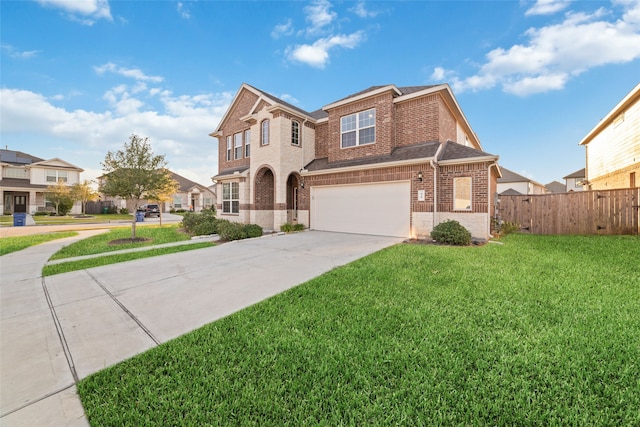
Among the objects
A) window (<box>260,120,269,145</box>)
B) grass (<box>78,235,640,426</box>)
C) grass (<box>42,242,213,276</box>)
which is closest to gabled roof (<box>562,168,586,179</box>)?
grass (<box>78,235,640,426</box>)

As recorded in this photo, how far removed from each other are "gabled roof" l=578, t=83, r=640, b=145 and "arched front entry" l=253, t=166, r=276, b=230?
60.3 ft

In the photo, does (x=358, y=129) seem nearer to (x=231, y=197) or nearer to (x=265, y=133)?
(x=265, y=133)

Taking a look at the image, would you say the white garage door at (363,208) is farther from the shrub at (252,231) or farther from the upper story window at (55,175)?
the upper story window at (55,175)

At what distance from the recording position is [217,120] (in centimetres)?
1920

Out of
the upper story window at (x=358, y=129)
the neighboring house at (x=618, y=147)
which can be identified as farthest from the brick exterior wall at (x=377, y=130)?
the neighboring house at (x=618, y=147)

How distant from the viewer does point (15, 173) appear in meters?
28.8

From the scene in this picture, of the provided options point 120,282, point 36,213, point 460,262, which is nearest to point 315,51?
point 460,262

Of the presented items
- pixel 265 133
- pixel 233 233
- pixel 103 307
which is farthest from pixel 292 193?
pixel 103 307

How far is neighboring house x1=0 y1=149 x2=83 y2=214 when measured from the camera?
92.4 ft

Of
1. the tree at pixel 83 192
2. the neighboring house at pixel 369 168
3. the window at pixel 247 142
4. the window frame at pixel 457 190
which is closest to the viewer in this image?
the window frame at pixel 457 190

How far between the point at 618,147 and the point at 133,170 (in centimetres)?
2544

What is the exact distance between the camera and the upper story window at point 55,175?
2997cm

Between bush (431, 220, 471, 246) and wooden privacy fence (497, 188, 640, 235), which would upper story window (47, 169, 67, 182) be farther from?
wooden privacy fence (497, 188, 640, 235)

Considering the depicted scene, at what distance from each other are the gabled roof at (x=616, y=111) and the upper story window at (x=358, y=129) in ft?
39.4
